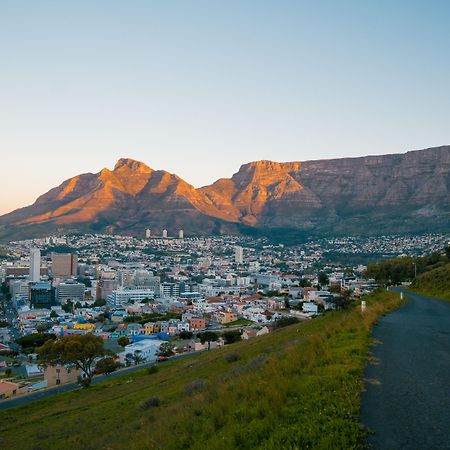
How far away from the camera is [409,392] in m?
6.52

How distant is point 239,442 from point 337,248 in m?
174

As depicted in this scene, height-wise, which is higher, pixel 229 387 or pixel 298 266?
pixel 229 387

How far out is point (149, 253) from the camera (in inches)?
7096

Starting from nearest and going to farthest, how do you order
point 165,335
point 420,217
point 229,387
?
point 229,387 → point 165,335 → point 420,217

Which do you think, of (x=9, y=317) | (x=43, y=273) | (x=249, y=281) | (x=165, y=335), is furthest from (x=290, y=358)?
(x=43, y=273)

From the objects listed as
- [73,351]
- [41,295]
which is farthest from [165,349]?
[41,295]

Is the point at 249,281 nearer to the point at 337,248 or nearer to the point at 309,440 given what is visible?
the point at 337,248

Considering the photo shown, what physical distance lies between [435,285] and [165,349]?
944 inches

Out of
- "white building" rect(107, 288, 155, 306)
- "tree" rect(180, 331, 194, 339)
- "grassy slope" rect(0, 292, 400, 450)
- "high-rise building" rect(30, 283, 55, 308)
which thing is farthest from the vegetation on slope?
"high-rise building" rect(30, 283, 55, 308)

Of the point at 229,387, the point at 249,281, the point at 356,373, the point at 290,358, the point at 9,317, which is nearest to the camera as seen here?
the point at 356,373

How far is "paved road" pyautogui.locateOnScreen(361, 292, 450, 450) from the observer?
4969 mm

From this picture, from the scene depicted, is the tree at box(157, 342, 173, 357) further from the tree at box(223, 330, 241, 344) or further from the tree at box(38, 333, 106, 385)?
the tree at box(38, 333, 106, 385)

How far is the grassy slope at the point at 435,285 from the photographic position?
26.6 meters

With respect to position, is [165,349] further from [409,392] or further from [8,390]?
[409,392]
